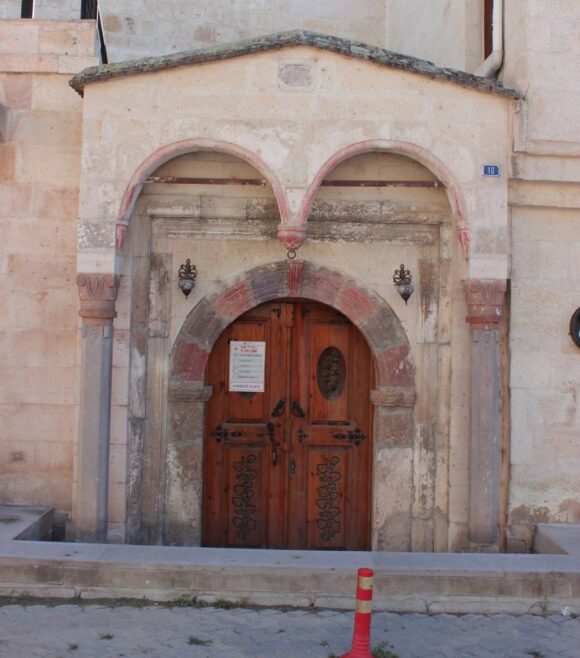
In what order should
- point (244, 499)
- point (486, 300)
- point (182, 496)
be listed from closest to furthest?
point (486, 300), point (182, 496), point (244, 499)

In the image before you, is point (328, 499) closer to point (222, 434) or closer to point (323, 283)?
point (222, 434)

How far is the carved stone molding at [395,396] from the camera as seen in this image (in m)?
6.89

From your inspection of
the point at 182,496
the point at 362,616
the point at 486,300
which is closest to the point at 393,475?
the point at 486,300

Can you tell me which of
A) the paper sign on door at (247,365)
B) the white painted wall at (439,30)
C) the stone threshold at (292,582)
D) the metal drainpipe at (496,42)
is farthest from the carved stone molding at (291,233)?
the white painted wall at (439,30)

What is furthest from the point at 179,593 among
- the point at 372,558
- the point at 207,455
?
the point at 207,455

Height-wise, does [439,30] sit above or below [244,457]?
above

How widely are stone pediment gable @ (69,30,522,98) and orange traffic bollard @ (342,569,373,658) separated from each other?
3.96m

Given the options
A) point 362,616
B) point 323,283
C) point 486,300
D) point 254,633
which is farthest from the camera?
point 323,283

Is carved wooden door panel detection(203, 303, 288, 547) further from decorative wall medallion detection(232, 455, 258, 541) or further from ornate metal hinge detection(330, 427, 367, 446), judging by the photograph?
ornate metal hinge detection(330, 427, 367, 446)

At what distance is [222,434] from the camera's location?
7219 millimetres

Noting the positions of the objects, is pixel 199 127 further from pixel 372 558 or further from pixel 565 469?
pixel 565 469

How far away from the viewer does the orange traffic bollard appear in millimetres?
4148

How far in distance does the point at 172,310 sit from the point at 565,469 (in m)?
3.55

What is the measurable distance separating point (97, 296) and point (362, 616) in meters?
3.36
